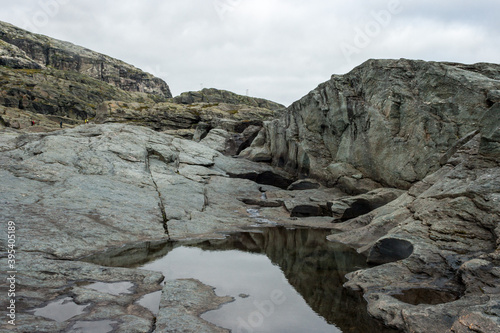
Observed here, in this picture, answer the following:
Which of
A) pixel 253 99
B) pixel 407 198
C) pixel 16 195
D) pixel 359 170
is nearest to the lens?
pixel 16 195

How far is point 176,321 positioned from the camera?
12367 mm

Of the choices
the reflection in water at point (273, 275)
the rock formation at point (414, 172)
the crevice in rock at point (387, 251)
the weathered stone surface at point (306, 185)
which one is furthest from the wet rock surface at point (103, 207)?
the crevice in rock at point (387, 251)

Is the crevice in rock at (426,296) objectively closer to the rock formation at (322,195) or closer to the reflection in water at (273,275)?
the rock formation at (322,195)

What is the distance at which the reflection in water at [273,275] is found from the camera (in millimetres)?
13578

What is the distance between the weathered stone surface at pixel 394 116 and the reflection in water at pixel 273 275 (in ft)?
54.2

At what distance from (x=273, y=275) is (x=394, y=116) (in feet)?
99.3

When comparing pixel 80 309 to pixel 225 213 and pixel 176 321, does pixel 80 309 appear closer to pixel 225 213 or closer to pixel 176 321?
pixel 176 321

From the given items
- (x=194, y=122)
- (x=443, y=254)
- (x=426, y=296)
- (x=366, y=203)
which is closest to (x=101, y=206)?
(x=426, y=296)

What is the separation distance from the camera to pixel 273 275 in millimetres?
19719

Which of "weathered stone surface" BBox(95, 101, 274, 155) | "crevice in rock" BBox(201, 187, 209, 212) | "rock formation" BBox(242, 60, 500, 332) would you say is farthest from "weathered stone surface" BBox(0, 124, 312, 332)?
"weathered stone surface" BBox(95, 101, 274, 155)

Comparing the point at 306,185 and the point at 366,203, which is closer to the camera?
the point at 366,203

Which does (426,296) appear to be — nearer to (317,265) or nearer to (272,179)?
(317,265)

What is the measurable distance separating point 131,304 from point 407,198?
83.1 ft

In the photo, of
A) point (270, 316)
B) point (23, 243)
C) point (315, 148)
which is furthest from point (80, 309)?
point (315, 148)
